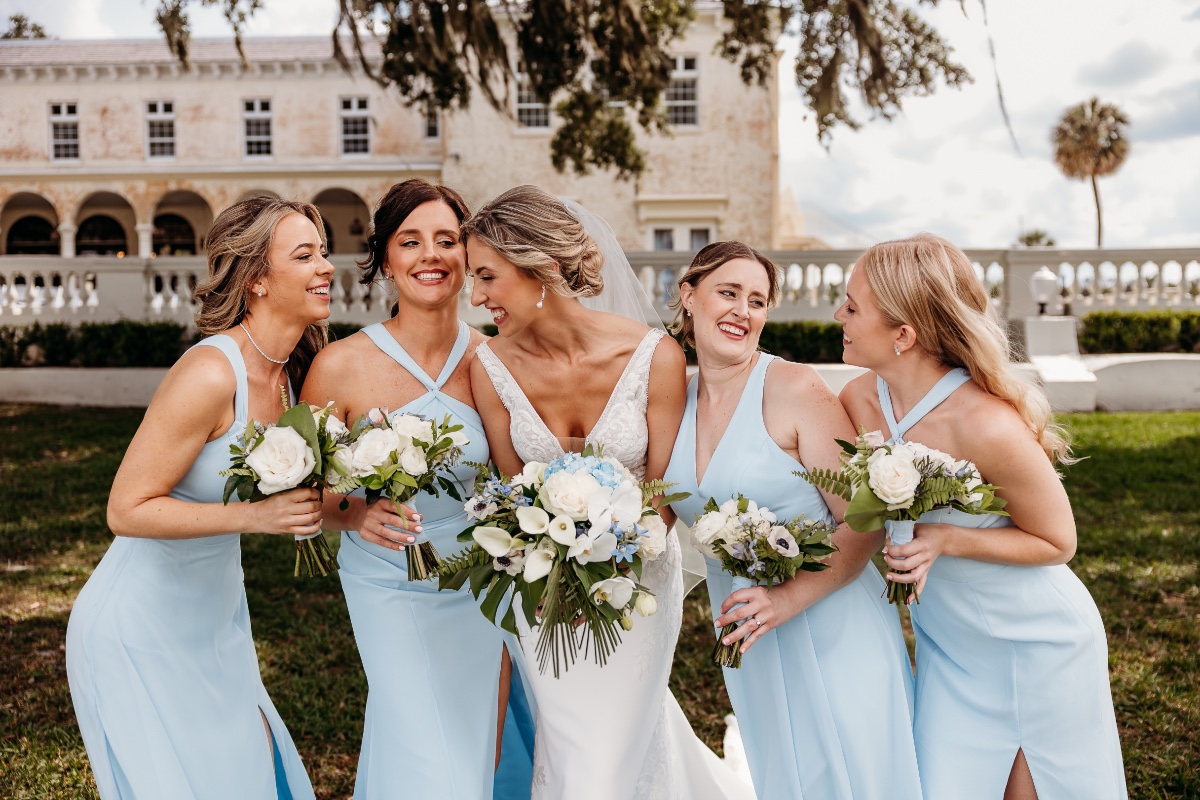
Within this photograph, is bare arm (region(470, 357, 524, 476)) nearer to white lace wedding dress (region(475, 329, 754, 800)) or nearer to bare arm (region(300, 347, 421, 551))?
white lace wedding dress (region(475, 329, 754, 800))

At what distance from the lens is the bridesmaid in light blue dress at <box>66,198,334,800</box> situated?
310 cm

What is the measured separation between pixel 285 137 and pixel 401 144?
12.7 feet

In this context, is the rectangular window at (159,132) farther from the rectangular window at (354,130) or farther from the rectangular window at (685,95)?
the rectangular window at (685,95)

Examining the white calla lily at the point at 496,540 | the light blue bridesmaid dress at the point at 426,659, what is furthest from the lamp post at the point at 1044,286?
the white calla lily at the point at 496,540

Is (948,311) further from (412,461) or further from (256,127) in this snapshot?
(256,127)

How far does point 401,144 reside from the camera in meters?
31.2

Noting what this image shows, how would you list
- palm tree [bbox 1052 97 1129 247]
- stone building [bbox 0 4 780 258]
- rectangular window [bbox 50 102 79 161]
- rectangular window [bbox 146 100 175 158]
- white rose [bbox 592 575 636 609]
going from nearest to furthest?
white rose [bbox 592 575 636 609], stone building [bbox 0 4 780 258], rectangular window [bbox 146 100 175 158], rectangular window [bbox 50 102 79 161], palm tree [bbox 1052 97 1129 247]

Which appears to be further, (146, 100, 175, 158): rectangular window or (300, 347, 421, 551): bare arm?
(146, 100, 175, 158): rectangular window

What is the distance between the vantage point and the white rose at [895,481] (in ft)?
8.80

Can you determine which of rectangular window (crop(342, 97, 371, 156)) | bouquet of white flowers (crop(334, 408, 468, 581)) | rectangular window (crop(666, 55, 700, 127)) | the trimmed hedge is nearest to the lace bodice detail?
bouquet of white flowers (crop(334, 408, 468, 581))

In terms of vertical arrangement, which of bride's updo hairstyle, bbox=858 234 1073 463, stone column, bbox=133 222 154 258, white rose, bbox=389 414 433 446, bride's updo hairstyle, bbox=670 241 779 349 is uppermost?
stone column, bbox=133 222 154 258

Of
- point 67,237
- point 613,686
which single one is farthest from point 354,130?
point 613,686

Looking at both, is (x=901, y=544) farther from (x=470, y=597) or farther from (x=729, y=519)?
(x=470, y=597)

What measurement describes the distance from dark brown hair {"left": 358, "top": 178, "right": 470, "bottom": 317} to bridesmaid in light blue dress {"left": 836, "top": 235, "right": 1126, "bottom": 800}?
161 centimetres
